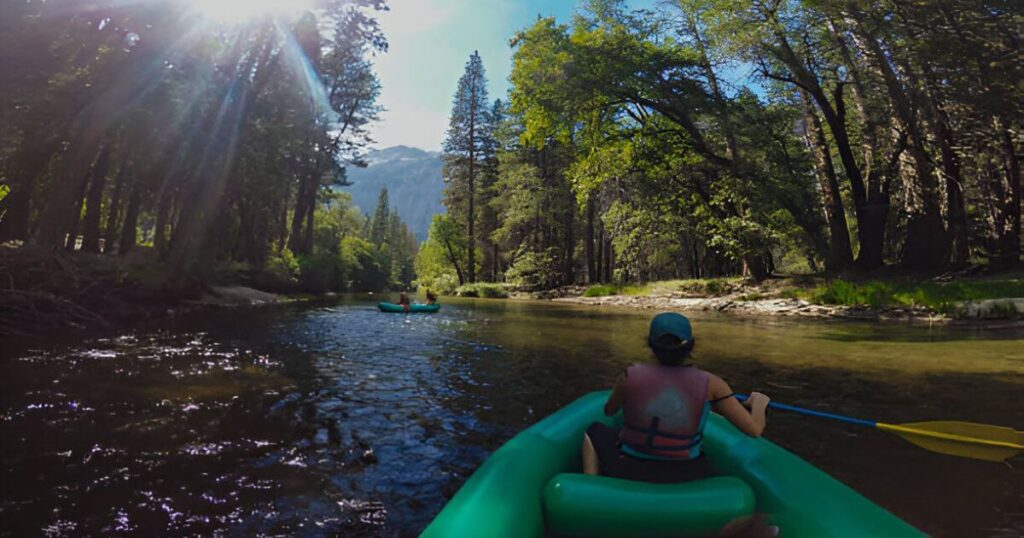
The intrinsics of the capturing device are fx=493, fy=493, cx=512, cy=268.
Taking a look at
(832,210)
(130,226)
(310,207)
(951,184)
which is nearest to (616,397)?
(951,184)

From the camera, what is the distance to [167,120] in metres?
16.7

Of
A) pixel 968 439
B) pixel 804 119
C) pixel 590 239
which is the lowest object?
pixel 968 439

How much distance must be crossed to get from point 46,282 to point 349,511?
12.3 metres

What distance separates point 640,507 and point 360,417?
4.25 metres

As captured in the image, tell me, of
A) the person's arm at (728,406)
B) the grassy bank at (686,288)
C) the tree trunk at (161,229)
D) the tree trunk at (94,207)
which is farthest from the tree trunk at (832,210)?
the tree trunk at (94,207)

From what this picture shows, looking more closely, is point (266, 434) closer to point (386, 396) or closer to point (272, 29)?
point (386, 396)

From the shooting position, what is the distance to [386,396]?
6.76 metres

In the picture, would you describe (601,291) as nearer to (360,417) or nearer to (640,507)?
(360,417)

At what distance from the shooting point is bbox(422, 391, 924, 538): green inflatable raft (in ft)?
7.34

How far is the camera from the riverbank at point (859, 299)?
12.9 metres

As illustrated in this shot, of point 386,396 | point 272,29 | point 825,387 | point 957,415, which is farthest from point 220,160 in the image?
point 957,415

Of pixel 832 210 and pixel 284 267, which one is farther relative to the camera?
pixel 284 267

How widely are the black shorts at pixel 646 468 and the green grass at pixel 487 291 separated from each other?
1301 inches

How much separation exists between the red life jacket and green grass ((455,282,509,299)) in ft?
109
